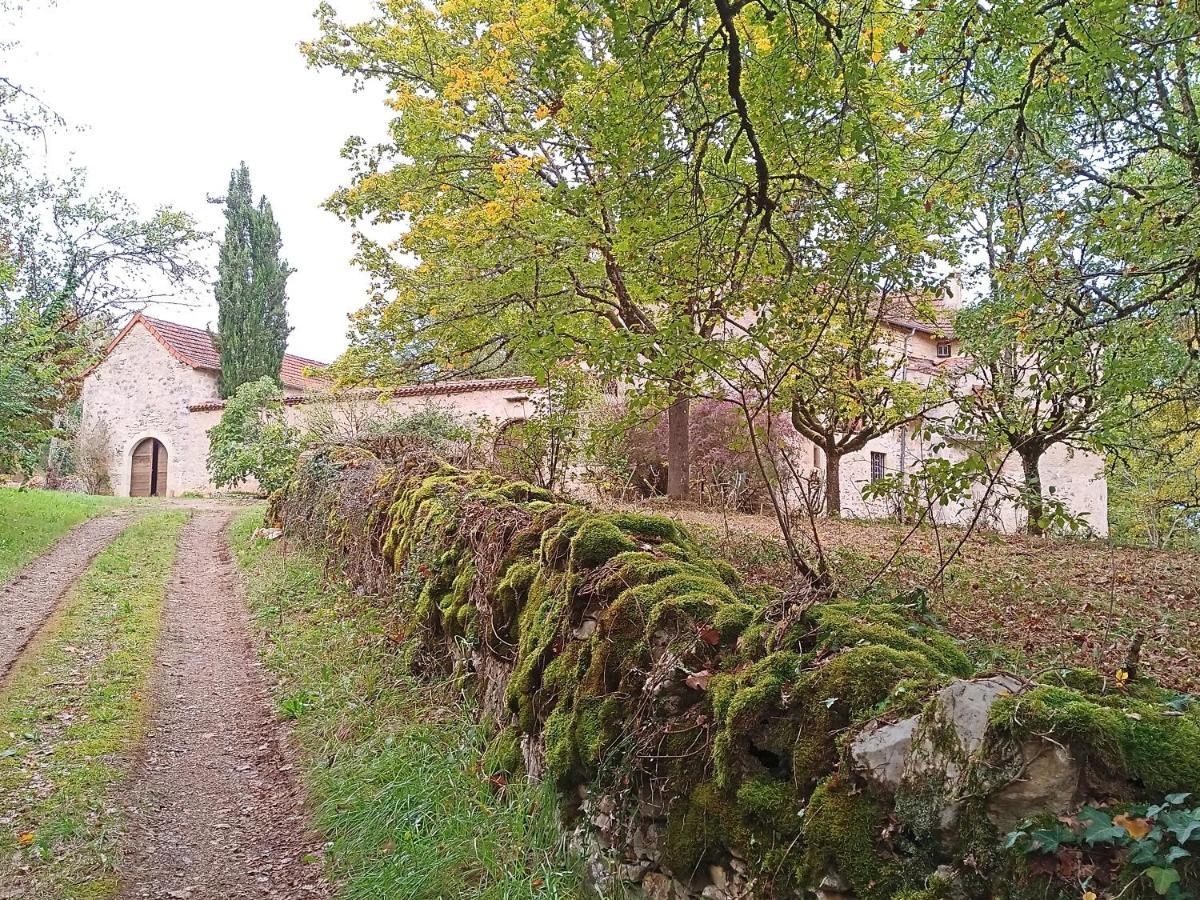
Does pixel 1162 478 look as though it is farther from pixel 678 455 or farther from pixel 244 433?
pixel 244 433

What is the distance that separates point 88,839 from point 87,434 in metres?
25.5

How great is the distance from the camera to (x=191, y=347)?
26344 millimetres

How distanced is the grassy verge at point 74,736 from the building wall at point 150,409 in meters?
17.0

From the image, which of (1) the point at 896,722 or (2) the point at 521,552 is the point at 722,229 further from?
(1) the point at 896,722

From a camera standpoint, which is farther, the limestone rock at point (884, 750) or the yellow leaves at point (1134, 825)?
the limestone rock at point (884, 750)

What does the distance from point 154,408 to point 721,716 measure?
27087mm

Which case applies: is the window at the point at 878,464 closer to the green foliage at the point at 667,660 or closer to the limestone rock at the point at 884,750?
the green foliage at the point at 667,660

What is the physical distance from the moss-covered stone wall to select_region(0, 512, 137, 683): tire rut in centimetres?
451

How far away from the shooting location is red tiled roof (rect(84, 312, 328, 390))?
83.4 feet

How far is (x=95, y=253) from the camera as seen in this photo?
88.5 ft

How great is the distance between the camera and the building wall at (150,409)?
980 inches

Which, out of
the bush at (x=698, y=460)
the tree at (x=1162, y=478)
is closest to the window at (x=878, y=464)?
the bush at (x=698, y=460)

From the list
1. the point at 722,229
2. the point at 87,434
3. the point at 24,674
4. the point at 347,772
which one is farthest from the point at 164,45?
the point at 87,434

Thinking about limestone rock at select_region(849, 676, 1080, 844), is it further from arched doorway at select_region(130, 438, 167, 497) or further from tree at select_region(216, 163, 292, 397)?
arched doorway at select_region(130, 438, 167, 497)
